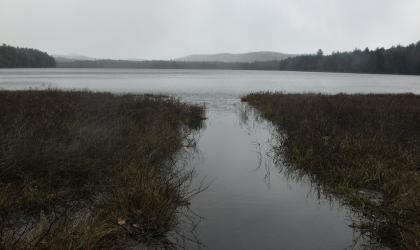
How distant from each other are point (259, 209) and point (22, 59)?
186 meters

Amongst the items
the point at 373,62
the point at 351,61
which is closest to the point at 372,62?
the point at 373,62

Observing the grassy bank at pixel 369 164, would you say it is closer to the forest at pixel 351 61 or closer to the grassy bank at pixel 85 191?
the grassy bank at pixel 85 191

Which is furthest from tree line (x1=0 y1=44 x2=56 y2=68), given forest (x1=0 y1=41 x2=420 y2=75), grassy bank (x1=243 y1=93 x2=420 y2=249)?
grassy bank (x1=243 y1=93 x2=420 y2=249)

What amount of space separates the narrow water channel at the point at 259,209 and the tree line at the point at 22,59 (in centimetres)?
17104

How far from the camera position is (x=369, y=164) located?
409 inches

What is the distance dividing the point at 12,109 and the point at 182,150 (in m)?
8.35

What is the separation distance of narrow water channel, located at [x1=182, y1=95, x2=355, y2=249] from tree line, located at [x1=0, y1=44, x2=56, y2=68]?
561 feet

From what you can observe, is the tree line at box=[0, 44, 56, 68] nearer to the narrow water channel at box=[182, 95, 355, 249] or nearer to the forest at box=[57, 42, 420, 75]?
the forest at box=[57, 42, 420, 75]

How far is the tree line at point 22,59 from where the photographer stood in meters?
159

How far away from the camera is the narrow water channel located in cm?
672

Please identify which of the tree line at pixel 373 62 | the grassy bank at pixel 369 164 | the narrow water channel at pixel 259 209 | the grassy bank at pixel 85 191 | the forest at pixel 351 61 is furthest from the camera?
the forest at pixel 351 61

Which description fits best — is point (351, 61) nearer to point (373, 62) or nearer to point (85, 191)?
point (373, 62)

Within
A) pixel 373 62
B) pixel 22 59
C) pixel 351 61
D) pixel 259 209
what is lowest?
pixel 259 209

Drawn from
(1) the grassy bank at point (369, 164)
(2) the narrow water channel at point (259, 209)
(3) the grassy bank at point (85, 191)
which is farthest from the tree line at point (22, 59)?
(2) the narrow water channel at point (259, 209)
